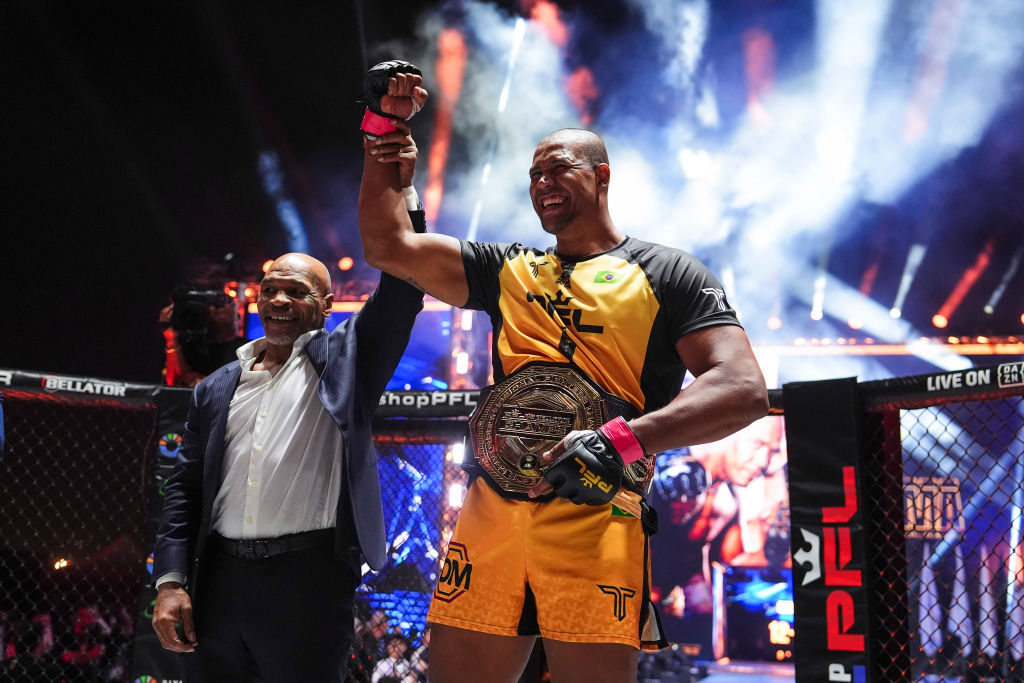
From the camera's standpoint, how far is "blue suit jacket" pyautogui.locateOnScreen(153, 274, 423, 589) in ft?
6.43

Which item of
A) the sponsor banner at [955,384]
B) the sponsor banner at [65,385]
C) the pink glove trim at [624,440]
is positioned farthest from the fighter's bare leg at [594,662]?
the sponsor banner at [65,385]

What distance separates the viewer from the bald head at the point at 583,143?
67.9 inches

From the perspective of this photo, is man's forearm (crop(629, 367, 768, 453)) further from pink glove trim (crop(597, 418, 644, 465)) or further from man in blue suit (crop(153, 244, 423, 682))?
man in blue suit (crop(153, 244, 423, 682))

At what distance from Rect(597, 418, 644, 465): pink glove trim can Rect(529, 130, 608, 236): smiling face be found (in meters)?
0.48

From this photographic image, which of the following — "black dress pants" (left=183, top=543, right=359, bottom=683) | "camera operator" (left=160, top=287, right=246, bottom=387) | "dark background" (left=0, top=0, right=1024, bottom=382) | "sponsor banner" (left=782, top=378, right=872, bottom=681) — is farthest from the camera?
"dark background" (left=0, top=0, right=1024, bottom=382)

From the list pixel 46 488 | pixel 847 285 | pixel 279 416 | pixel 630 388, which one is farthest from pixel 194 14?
pixel 847 285

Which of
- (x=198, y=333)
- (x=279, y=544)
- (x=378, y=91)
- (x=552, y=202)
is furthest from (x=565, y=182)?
(x=198, y=333)

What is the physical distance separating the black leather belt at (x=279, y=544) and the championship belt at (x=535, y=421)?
1.86 feet

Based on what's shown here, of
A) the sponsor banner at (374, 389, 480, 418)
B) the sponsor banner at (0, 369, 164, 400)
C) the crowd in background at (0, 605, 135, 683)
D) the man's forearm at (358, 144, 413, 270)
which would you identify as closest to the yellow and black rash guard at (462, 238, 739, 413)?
the man's forearm at (358, 144, 413, 270)

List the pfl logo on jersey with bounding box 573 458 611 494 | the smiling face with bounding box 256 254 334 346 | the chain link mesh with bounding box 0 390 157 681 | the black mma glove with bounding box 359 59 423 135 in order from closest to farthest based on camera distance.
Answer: the pfl logo on jersey with bounding box 573 458 611 494
the black mma glove with bounding box 359 59 423 135
the smiling face with bounding box 256 254 334 346
the chain link mesh with bounding box 0 390 157 681

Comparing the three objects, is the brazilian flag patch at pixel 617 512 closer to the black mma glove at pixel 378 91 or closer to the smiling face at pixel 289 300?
the black mma glove at pixel 378 91

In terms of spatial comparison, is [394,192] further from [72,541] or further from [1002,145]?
[1002,145]

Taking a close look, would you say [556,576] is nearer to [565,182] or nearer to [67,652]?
[565,182]

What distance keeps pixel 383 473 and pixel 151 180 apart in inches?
296
